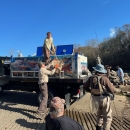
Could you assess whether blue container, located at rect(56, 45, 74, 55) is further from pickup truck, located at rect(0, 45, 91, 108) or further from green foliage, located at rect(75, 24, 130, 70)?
green foliage, located at rect(75, 24, 130, 70)

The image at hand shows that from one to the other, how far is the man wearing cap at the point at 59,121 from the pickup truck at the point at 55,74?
452 centimetres

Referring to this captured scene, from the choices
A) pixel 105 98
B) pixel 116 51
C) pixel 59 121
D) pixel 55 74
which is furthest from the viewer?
pixel 116 51

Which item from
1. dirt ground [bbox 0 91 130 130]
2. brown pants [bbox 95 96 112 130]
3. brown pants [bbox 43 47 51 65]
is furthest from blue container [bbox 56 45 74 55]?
brown pants [bbox 95 96 112 130]

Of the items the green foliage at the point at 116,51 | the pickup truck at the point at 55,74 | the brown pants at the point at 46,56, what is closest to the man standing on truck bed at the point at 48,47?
the brown pants at the point at 46,56

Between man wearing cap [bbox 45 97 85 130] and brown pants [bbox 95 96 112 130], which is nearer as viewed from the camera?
man wearing cap [bbox 45 97 85 130]

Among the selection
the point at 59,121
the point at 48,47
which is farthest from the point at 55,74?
the point at 59,121

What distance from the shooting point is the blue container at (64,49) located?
8043 millimetres

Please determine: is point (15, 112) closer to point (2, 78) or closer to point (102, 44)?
point (2, 78)

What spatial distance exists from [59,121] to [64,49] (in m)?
6.01

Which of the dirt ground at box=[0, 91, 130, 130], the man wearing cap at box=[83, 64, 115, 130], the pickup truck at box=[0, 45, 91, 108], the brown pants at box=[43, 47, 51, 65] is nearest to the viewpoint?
the man wearing cap at box=[83, 64, 115, 130]

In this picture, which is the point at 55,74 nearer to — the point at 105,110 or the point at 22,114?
the point at 22,114

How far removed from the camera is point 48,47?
25.7 ft

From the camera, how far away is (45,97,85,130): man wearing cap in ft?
7.68

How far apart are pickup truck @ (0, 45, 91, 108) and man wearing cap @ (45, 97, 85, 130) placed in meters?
4.52
